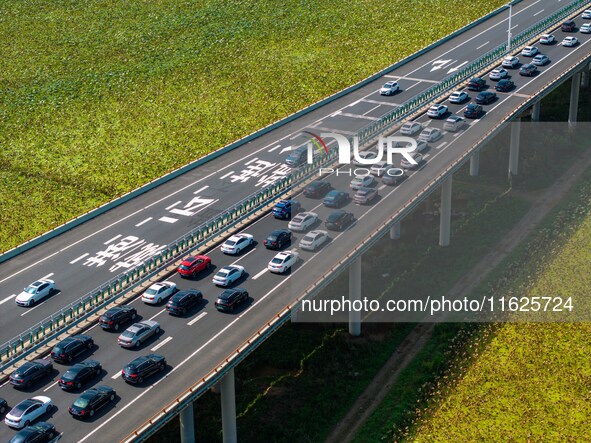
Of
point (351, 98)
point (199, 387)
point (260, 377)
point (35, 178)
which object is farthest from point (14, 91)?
point (199, 387)

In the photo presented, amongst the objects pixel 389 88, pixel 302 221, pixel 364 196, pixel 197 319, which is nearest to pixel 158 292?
pixel 197 319

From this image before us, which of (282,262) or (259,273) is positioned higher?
(282,262)

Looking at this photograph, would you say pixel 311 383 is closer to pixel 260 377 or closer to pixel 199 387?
pixel 260 377

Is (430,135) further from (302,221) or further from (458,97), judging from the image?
(302,221)

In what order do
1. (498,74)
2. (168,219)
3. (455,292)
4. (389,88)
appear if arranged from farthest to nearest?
(498,74) → (389,88) → (455,292) → (168,219)

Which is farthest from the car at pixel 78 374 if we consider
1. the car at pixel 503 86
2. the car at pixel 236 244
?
the car at pixel 503 86

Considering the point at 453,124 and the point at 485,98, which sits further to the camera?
the point at 485,98

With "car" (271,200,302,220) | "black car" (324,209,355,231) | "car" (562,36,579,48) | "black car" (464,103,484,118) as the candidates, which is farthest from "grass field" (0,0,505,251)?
"black car" (324,209,355,231)
